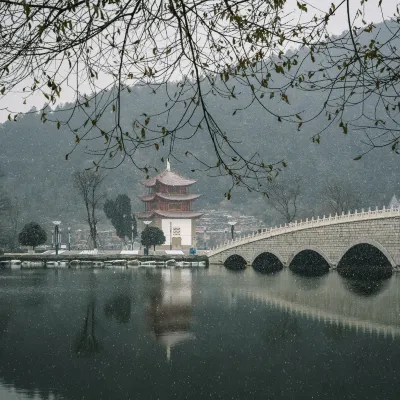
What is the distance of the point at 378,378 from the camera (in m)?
11.8

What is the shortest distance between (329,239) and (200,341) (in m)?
19.7

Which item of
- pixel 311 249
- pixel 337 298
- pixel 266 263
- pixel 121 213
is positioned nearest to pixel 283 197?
pixel 266 263

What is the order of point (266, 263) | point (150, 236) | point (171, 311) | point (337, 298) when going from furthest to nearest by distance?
point (150, 236) → point (266, 263) → point (337, 298) → point (171, 311)

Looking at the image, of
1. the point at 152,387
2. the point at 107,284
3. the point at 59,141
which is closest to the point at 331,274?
the point at 107,284

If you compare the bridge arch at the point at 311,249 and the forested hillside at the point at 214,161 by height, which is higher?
the forested hillside at the point at 214,161

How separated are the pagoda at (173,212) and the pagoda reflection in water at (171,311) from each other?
2116 centimetres

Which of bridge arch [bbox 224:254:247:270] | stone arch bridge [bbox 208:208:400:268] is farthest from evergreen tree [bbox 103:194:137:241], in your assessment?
bridge arch [bbox 224:254:247:270]

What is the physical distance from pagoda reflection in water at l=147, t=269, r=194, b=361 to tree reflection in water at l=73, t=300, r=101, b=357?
1.58 metres

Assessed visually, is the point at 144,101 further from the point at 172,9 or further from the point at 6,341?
the point at 172,9

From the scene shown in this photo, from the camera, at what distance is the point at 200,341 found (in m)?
15.3

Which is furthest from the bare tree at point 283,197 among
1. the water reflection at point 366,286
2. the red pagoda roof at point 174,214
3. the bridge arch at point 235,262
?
the red pagoda roof at point 174,214

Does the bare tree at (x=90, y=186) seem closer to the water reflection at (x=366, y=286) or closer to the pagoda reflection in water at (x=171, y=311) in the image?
the pagoda reflection in water at (x=171, y=311)

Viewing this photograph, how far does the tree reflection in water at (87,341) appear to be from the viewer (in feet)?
46.7

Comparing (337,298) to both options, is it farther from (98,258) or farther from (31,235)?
(31,235)
